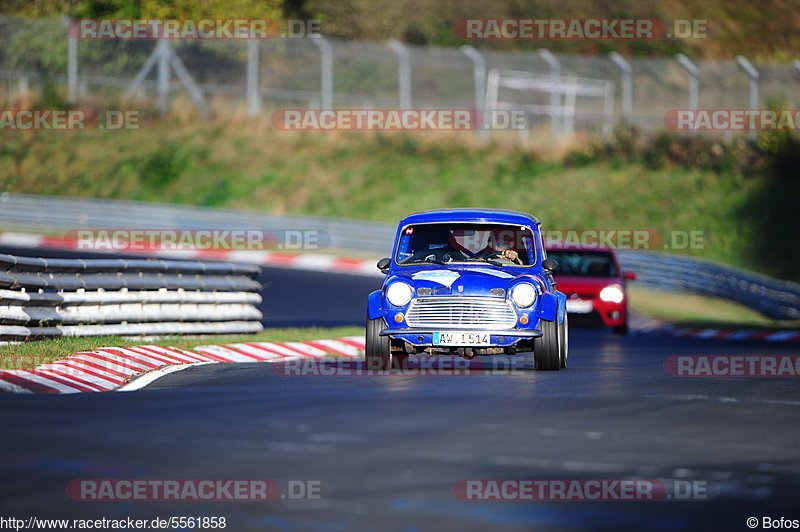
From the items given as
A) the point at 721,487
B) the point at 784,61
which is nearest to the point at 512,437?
the point at 721,487

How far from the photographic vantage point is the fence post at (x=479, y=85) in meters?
40.8

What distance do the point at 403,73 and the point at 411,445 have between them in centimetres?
3445

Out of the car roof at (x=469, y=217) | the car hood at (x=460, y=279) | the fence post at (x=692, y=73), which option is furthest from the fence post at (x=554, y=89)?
the car hood at (x=460, y=279)

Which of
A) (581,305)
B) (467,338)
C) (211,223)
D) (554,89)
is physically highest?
(554,89)

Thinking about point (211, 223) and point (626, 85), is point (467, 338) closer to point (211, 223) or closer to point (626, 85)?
point (211, 223)

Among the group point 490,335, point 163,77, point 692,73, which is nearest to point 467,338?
point 490,335

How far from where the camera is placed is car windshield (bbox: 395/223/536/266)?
48.2 ft

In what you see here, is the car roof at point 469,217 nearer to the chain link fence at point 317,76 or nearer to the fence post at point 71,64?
the chain link fence at point 317,76

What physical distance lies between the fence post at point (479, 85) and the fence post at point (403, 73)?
5.65 feet

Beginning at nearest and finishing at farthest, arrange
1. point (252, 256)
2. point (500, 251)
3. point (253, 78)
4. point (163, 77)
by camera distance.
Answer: point (500, 251), point (252, 256), point (253, 78), point (163, 77)

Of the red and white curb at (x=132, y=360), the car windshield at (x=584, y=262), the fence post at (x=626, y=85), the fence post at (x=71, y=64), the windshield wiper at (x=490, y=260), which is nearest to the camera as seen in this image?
the red and white curb at (x=132, y=360)

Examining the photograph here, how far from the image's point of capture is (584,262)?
2406cm

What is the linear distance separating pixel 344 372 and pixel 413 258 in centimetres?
153

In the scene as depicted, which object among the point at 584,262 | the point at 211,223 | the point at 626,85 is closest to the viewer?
the point at 584,262
